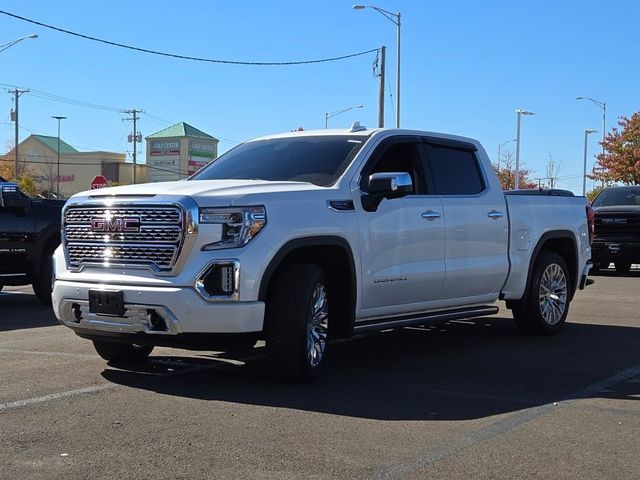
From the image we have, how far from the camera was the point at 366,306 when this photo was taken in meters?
6.79

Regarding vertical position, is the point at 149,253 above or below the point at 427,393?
above

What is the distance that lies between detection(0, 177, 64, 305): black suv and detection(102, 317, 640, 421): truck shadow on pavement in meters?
4.43

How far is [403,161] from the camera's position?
7562mm

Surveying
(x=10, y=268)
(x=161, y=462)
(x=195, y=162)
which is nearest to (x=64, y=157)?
(x=195, y=162)

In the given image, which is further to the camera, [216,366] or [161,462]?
[216,366]

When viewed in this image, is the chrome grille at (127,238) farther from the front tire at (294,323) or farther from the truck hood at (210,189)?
the front tire at (294,323)

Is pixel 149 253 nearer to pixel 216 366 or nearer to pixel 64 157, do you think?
pixel 216 366

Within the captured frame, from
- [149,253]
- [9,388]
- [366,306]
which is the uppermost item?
[149,253]

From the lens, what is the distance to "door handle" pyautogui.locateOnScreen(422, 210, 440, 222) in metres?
7.30

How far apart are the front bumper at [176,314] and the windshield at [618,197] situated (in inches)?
595

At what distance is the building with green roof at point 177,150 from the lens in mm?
111750

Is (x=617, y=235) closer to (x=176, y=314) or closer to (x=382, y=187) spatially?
(x=382, y=187)

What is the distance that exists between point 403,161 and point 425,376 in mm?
1959

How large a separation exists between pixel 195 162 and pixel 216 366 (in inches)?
4204
